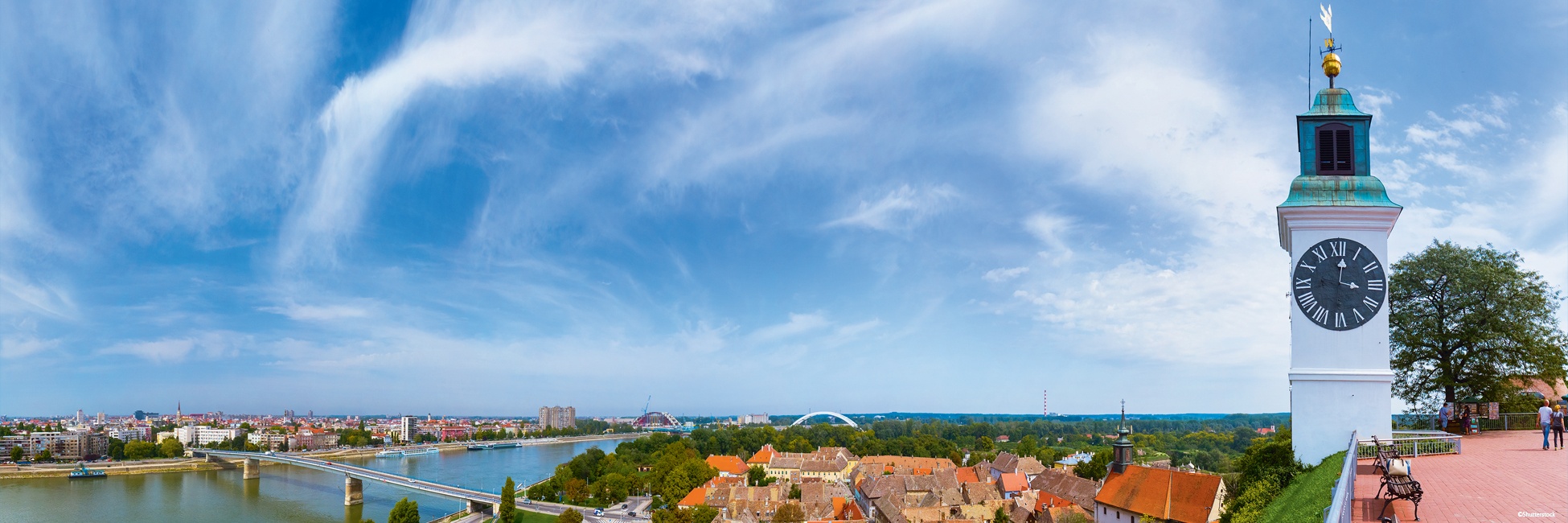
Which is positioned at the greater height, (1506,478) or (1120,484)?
(1506,478)

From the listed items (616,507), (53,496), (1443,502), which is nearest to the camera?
(1443,502)

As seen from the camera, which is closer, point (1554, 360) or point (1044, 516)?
point (1554, 360)

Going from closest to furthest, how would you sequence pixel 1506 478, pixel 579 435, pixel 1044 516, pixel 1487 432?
pixel 1506 478 → pixel 1487 432 → pixel 1044 516 → pixel 579 435

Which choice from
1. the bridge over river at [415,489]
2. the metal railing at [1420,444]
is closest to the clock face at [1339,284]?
→ the metal railing at [1420,444]

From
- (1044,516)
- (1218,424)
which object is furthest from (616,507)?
(1218,424)

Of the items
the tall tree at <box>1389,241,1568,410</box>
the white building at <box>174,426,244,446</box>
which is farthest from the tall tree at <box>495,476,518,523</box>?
the white building at <box>174,426,244,446</box>

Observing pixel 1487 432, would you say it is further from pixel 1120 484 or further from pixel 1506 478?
pixel 1120 484

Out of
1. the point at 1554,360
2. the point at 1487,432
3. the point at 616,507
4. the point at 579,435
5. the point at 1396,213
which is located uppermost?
the point at 1396,213

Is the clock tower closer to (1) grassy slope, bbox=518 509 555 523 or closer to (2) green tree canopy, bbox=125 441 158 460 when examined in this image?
(1) grassy slope, bbox=518 509 555 523
